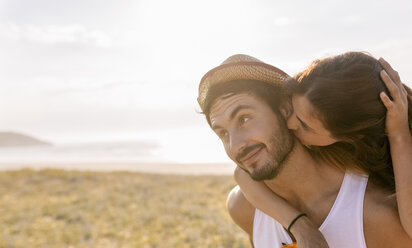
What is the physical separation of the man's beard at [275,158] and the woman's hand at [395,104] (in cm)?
59

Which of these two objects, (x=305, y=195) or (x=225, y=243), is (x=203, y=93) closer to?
(x=305, y=195)

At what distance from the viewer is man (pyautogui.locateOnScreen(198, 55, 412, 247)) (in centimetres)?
203

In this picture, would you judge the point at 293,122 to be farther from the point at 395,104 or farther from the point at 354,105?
the point at 395,104

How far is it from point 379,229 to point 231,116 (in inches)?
40.0

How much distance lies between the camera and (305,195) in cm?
240

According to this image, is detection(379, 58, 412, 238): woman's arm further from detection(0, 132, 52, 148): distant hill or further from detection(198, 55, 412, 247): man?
detection(0, 132, 52, 148): distant hill

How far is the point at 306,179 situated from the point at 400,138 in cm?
62

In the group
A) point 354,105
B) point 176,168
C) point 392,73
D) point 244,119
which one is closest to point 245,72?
point 244,119

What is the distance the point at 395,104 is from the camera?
6.28 ft

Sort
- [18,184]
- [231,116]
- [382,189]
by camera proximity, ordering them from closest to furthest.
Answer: [382,189], [231,116], [18,184]

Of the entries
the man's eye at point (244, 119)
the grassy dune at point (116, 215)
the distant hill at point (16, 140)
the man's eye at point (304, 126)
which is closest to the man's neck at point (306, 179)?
the man's eye at point (304, 126)

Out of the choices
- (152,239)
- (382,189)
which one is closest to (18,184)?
(152,239)

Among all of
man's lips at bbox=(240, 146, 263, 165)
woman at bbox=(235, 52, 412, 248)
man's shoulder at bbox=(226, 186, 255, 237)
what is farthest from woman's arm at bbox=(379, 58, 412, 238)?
man's shoulder at bbox=(226, 186, 255, 237)

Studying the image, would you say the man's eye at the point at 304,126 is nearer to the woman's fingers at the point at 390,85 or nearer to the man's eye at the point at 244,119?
the man's eye at the point at 244,119
